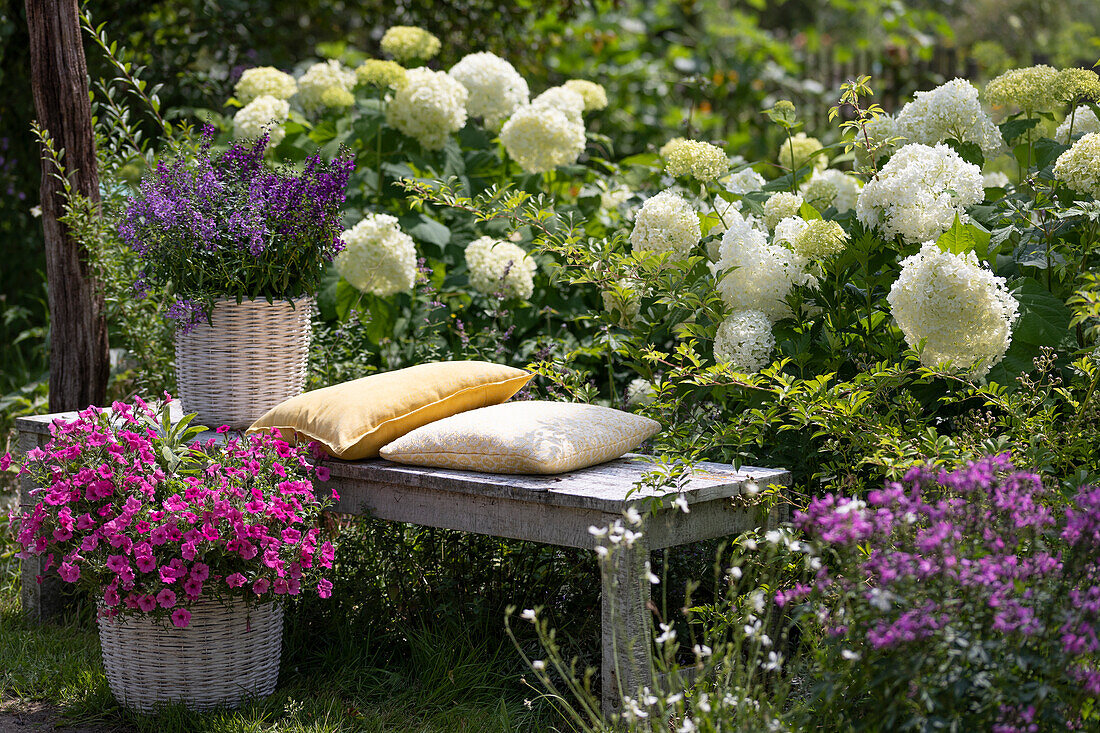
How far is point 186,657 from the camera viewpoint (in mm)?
2646

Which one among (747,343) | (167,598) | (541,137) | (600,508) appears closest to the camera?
(600,508)

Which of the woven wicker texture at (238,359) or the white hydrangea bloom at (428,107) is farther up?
the white hydrangea bloom at (428,107)

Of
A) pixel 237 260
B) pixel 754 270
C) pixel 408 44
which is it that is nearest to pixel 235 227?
pixel 237 260

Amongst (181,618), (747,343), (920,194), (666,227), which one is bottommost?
(181,618)

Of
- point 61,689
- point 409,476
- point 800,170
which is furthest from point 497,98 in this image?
point 61,689

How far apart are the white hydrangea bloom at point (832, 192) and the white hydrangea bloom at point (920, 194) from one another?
0.55 metres

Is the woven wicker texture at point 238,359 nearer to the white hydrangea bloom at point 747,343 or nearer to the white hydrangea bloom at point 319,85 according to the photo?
the white hydrangea bloom at point 747,343

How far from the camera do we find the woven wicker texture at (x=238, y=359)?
3146 mm

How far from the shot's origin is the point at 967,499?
1.98m

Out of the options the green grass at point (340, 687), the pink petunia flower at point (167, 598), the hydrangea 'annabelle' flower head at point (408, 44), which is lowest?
the green grass at point (340, 687)

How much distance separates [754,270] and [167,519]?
5.10ft

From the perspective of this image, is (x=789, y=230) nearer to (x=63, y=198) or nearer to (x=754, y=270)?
(x=754, y=270)

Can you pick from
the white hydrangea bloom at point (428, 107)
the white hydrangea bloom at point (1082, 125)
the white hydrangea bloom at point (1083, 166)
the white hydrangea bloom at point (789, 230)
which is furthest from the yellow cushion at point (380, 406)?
the white hydrangea bloom at point (1082, 125)

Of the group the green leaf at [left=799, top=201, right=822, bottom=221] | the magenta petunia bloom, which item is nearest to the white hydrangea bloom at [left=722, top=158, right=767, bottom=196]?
the green leaf at [left=799, top=201, right=822, bottom=221]
